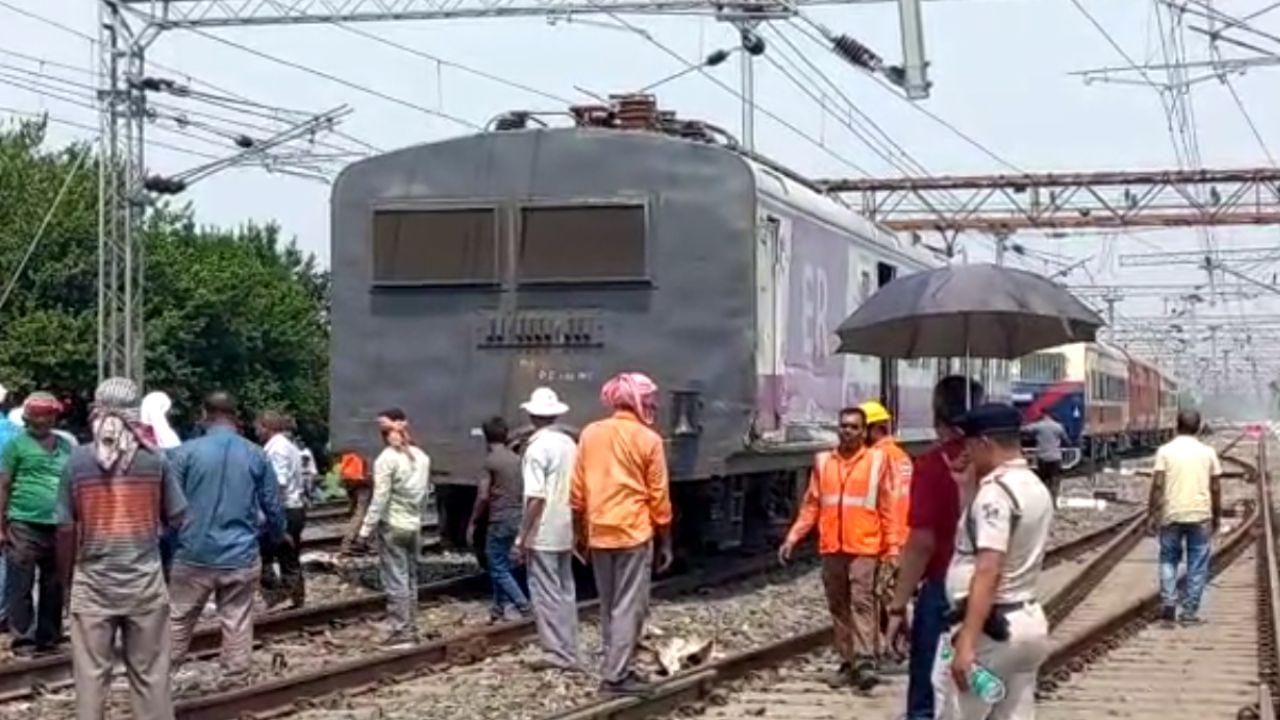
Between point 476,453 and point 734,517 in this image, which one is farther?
point 734,517

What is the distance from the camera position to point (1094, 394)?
47.1m

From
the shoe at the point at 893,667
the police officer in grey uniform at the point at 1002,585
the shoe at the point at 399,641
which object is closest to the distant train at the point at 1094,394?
the shoe at the point at 399,641

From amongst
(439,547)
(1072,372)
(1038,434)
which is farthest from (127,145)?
(1072,372)

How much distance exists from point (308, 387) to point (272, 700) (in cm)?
3882

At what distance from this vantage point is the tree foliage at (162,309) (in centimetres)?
4156

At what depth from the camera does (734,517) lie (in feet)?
59.2

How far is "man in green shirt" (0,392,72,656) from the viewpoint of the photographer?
13.2m

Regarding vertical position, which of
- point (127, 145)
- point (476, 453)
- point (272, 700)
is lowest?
point (272, 700)

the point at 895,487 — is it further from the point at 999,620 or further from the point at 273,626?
the point at 999,620

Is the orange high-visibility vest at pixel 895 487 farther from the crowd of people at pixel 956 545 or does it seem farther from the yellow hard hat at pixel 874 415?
the yellow hard hat at pixel 874 415

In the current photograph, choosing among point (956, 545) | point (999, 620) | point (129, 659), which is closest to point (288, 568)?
point (129, 659)

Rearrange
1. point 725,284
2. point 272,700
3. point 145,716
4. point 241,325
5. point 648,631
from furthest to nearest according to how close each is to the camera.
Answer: point 241,325 < point 725,284 < point 648,631 < point 272,700 < point 145,716

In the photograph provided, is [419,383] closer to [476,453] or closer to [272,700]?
[476,453]

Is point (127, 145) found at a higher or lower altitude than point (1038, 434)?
higher
